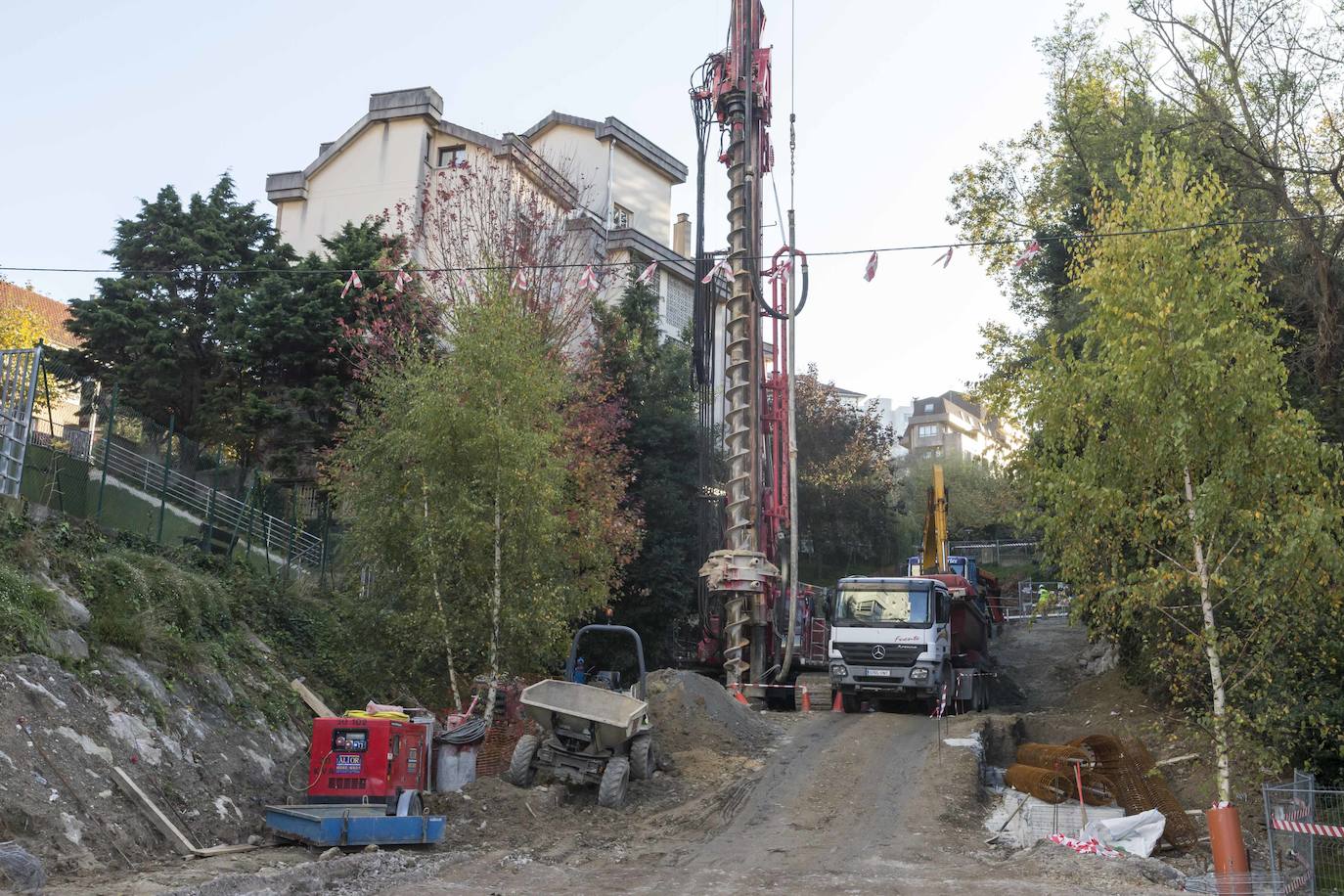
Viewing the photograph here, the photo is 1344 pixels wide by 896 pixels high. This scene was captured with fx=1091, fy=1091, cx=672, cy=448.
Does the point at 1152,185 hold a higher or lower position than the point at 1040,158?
lower

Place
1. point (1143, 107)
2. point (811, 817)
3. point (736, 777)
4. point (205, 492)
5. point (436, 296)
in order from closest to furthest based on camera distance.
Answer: point (811, 817), point (736, 777), point (205, 492), point (1143, 107), point (436, 296)

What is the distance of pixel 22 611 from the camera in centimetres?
1162

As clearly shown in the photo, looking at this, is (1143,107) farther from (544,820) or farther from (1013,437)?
(544,820)

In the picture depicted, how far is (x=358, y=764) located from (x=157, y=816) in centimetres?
206

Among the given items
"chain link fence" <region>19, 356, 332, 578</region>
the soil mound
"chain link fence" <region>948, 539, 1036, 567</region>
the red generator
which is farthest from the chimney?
the red generator

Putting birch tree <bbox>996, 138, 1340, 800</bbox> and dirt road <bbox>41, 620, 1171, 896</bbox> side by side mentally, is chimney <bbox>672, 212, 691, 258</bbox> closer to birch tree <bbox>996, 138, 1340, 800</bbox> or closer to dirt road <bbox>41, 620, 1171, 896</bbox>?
dirt road <bbox>41, 620, 1171, 896</bbox>

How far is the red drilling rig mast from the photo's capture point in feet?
74.4

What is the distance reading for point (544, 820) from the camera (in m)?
13.0

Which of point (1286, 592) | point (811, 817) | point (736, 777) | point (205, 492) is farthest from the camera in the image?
point (205, 492)

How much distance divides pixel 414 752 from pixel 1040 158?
22509mm

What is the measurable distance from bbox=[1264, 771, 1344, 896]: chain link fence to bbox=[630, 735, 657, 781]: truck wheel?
7.10m

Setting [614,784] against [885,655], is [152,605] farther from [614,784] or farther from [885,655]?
[885,655]

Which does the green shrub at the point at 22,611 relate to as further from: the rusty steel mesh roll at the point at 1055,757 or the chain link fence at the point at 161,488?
the rusty steel mesh roll at the point at 1055,757

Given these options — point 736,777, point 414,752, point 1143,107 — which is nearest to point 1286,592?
point 736,777
